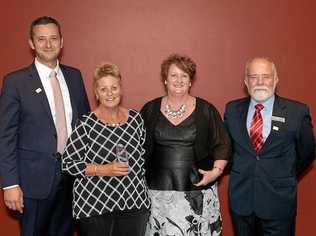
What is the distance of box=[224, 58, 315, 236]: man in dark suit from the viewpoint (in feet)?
9.66

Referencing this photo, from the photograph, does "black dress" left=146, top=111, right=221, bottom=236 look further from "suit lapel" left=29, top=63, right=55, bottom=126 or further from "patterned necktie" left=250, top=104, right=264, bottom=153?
"suit lapel" left=29, top=63, right=55, bottom=126

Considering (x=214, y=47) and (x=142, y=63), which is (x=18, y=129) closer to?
(x=142, y=63)

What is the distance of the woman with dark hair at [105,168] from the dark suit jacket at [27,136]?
0.59ft

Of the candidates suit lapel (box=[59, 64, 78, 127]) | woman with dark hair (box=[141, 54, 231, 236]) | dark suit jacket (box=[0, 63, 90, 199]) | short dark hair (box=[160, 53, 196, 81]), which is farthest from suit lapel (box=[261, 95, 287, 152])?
dark suit jacket (box=[0, 63, 90, 199])

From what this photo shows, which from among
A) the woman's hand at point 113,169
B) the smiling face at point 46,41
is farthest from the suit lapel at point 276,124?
the smiling face at point 46,41

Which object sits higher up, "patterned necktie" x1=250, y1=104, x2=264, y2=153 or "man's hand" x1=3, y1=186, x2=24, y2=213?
"patterned necktie" x1=250, y1=104, x2=264, y2=153

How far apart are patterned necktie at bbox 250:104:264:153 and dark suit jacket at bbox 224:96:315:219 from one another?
0.03m

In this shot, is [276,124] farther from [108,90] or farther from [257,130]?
[108,90]

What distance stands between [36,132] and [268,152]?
1.41 metres

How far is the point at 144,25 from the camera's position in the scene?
365 cm

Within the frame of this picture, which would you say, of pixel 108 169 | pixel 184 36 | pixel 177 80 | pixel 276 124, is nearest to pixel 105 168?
pixel 108 169

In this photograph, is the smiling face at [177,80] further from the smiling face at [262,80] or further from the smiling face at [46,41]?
the smiling face at [46,41]

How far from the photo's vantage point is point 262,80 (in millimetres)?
2943

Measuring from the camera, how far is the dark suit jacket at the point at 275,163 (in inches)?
116
